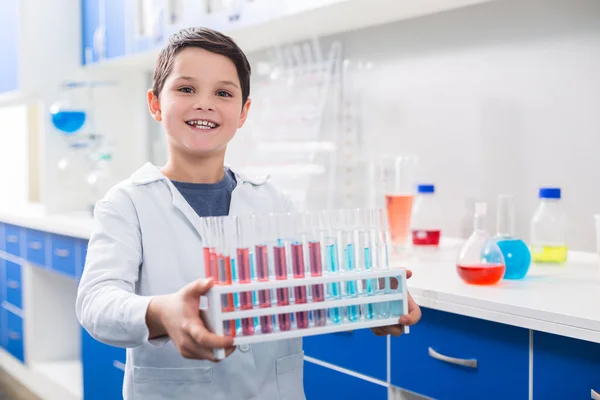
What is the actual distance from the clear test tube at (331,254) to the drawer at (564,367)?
1.53 ft

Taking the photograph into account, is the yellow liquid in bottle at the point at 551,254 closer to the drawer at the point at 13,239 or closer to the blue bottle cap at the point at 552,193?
the blue bottle cap at the point at 552,193

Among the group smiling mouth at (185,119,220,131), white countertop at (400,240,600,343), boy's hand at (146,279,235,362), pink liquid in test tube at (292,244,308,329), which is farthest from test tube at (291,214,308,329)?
white countertop at (400,240,600,343)

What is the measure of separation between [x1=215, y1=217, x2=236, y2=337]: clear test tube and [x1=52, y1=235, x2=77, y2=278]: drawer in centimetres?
192

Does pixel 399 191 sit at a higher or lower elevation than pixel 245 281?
higher

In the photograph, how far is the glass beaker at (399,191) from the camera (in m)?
1.82

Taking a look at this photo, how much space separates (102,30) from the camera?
3092 mm

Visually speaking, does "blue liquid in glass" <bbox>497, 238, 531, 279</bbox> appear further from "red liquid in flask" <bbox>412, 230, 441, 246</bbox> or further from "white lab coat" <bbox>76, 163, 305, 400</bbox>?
"white lab coat" <bbox>76, 163, 305, 400</bbox>

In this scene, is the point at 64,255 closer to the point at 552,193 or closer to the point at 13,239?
the point at 13,239

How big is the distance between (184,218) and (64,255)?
184cm

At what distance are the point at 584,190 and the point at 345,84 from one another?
3.07 ft

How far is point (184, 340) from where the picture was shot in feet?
2.55

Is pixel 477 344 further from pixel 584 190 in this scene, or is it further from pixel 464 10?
pixel 464 10

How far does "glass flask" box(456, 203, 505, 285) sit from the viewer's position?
136 cm

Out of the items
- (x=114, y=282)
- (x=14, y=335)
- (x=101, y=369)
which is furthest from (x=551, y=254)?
(x=14, y=335)
